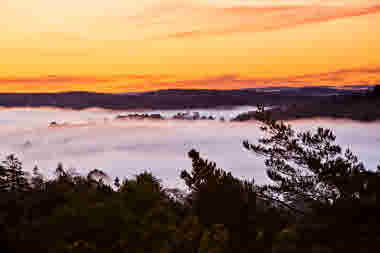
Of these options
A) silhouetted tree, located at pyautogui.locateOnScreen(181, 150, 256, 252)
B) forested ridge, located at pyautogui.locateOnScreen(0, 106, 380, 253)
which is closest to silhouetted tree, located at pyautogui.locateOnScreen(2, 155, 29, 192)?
forested ridge, located at pyautogui.locateOnScreen(0, 106, 380, 253)

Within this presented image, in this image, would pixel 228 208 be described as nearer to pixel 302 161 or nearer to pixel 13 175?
pixel 13 175

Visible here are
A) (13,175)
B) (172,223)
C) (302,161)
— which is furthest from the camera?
(302,161)

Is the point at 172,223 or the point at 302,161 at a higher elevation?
the point at 172,223

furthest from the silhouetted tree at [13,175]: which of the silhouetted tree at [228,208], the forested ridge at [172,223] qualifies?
the silhouetted tree at [228,208]

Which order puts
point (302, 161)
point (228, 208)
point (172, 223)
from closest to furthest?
point (172, 223)
point (228, 208)
point (302, 161)

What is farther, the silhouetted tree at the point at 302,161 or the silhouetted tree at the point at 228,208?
the silhouetted tree at the point at 302,161

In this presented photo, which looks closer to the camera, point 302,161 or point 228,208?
point 228,208

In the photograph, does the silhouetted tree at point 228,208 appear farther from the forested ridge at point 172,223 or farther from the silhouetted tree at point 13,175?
the silhouetted tree at point 13,175

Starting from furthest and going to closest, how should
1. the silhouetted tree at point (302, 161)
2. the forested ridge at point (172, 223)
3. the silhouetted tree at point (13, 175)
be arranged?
the silhouetted tree at point (302, 161) → the silhouetted tree at point (13, 175) → the forested ridge at point (172, 223)

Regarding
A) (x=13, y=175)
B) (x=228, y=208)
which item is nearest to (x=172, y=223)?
(x=228, y=208)

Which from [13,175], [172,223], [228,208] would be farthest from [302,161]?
[172,223]

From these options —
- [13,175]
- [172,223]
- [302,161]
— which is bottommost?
[13,175]

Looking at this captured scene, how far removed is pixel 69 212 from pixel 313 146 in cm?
1040

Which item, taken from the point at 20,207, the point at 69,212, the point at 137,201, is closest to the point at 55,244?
the point at 69,212
